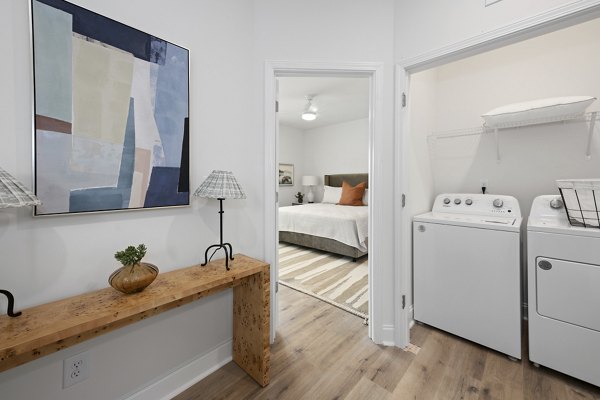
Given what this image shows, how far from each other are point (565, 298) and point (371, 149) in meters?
1.42

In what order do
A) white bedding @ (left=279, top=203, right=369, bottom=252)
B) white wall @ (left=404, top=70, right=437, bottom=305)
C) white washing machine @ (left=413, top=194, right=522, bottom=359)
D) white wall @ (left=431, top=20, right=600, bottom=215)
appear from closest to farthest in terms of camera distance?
white washing machine @ (left=413, top=194, right=522, bottom=359)
white wall @ (left=431, top=20, right=600, bottom=215)
white wall @ (left=404, top=70, right=437, bottom=305)
white bedding @ (left=279, top=203, right=369, bottom=252)

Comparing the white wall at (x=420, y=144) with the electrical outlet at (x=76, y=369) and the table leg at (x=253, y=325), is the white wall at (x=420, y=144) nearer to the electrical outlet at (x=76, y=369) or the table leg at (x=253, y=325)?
the table leg at (x=253, y=325)

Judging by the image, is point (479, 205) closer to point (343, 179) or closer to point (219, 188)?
point (219, 188)

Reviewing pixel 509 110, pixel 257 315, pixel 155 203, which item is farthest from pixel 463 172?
pixel 155 203

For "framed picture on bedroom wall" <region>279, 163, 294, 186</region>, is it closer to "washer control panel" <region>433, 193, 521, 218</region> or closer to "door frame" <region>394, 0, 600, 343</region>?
"washer control panel" <region>433, 193, 521, 218</region>

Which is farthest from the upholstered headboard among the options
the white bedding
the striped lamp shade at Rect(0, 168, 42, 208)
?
the striped lamp shade at Rect(0, 168, 42, 208)

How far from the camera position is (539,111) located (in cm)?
178

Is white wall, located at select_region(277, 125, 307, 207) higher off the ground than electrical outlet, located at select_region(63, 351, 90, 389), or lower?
Result: higher

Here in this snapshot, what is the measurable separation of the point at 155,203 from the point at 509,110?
2519mm

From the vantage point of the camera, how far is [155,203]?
4.25 feet

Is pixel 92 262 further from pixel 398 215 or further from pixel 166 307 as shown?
pixel 398 215

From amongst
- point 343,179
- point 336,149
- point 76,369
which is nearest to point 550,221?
point 76,369

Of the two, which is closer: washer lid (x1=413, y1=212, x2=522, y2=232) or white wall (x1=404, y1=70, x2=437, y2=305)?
washer lid (x1=413, y1=212, x2=522, y2=232)

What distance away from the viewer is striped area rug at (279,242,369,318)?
8.16 ft
